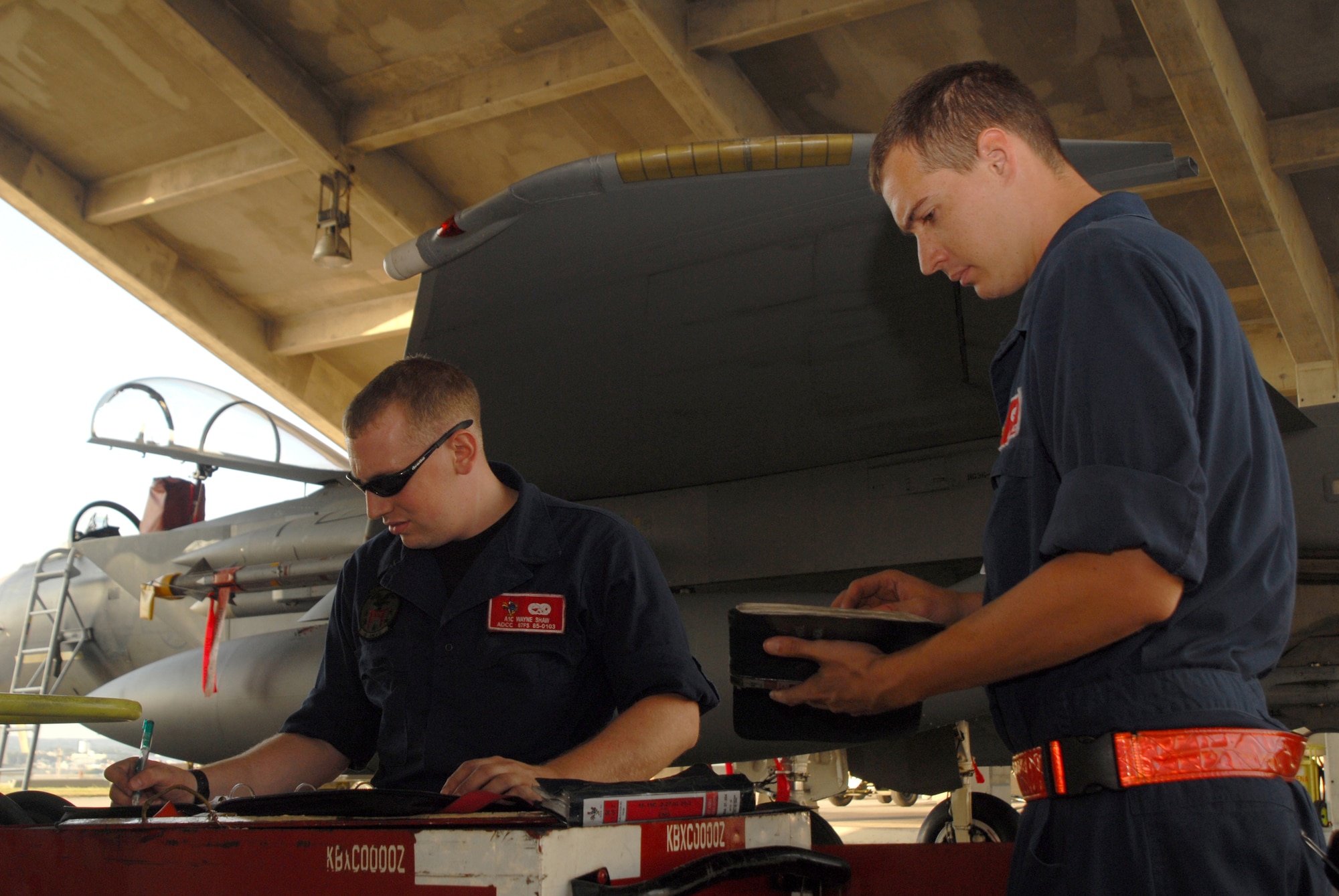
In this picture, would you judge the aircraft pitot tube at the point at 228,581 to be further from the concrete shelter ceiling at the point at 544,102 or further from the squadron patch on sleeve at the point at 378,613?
the concrete shelter ceiling at the point at 544,102

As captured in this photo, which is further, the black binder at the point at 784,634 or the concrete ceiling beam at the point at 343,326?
the concrete ceiling beam at the point at 343,326

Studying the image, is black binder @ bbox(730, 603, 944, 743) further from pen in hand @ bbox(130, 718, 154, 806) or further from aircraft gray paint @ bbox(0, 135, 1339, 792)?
aircraft gray paint @ bbox(0, 135, 1339, 792)

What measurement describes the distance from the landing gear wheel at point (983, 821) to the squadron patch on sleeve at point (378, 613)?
3275 millimetres

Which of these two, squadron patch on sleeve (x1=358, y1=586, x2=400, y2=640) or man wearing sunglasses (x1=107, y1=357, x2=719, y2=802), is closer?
man wearing sunglasses (x1=107, y1=357, x2=719, y2=802)

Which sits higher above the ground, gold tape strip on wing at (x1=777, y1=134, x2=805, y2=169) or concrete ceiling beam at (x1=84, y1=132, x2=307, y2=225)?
concrete ceiling beam at (x1=84, y1=132, x2=307, y2=225)

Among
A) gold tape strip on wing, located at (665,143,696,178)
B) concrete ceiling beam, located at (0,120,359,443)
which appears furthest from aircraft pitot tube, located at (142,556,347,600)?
concrete ceiling beam, located at (0,120,359,443)

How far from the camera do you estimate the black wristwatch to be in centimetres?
179

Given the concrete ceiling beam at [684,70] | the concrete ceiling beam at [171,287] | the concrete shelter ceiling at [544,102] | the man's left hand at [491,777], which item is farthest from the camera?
the concrete ceiling beam at [171,287]

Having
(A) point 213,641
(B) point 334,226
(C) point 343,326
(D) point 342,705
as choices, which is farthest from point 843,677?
(C) point 343,326

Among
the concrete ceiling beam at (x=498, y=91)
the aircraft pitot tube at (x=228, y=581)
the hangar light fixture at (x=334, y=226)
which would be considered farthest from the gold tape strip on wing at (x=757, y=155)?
the hangar light fixture at (x=334, y=226)

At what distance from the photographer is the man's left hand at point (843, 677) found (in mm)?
1151

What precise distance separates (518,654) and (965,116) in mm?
1209

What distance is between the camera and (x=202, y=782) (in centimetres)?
181

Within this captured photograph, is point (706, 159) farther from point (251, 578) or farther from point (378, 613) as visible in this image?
point (251, 578)
